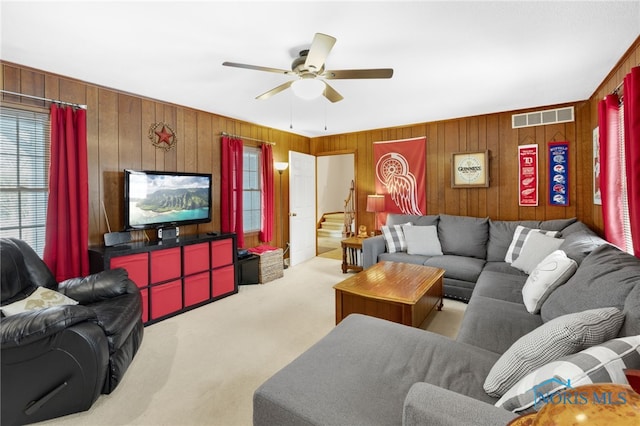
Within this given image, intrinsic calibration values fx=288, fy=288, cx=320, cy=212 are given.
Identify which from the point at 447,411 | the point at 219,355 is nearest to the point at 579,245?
the point at 447,411

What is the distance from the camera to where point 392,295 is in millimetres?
2301

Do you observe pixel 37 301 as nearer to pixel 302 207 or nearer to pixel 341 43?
pixel 341 43

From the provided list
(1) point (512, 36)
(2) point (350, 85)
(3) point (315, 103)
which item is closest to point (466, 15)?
(1) point (512, 36)

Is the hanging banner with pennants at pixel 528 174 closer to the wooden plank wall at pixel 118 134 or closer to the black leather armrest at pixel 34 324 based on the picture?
the wooden plank wall at pixel 118 134

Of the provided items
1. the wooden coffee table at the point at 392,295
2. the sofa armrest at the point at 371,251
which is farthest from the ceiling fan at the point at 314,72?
the sofa armrest at the point at 371,251

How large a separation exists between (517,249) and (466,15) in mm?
2574

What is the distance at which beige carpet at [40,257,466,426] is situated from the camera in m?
1.68

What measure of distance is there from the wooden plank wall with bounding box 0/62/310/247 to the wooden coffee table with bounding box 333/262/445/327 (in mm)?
2347

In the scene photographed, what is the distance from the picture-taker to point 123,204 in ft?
10.3

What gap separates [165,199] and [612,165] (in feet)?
14.2

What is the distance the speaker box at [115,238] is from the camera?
113 inches

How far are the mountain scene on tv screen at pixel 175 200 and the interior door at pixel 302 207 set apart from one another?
169 cm

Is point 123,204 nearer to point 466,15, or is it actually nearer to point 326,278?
point 326,278

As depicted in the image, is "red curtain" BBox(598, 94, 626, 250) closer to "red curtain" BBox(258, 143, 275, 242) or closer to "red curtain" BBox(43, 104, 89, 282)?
"red curtain" BBox(258, 143, 275, 242)
